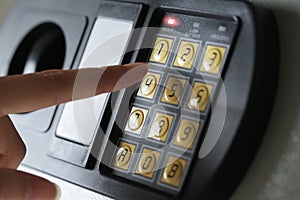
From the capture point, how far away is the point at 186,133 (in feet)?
1.48

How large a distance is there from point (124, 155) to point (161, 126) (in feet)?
0.15

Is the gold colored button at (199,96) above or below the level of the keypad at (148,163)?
above

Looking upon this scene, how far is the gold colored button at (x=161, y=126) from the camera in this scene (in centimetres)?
47

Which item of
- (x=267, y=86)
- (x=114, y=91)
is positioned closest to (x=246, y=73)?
(x=267, y=86)

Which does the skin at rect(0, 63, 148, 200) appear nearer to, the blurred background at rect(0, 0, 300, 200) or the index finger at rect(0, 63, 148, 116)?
the index finger at rect(0, 63, 148, 116)

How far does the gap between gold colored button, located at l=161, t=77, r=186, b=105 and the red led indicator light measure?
51 millimetres

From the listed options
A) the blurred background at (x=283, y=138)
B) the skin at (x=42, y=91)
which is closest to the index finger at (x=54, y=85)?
the skin at (x=42, y=91)

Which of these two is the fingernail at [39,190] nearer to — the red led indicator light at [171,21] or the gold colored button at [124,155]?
the gold colored button at [124,155]

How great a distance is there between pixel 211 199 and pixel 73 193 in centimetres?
17

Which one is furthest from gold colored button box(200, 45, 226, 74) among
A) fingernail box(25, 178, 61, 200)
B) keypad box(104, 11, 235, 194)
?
fingernail box(25, 178, 61, 200)

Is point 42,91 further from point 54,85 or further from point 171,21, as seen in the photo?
point 171,21

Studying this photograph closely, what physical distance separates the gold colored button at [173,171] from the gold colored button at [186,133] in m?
0.01

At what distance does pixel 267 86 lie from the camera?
0.43 metres

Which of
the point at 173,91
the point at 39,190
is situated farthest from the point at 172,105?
the point at 39,190
